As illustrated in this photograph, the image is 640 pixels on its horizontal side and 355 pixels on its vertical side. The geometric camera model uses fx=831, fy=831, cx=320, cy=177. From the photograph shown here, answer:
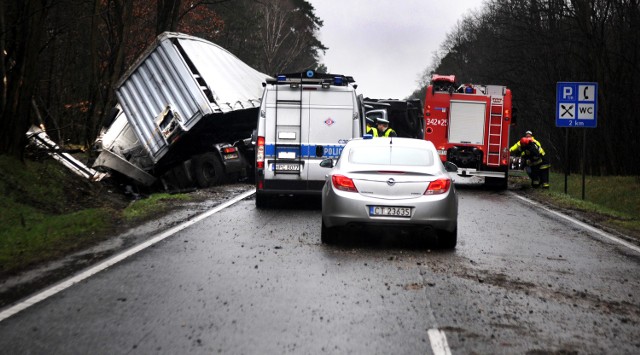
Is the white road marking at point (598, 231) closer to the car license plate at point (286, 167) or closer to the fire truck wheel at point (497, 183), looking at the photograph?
the car license plate at point (286, 167)

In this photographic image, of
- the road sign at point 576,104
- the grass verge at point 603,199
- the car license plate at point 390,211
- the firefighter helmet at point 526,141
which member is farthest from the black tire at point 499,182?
the car license plate at point 390,211

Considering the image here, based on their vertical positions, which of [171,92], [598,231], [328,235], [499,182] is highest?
[171,92]

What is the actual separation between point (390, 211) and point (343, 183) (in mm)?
729

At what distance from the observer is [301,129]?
15.1 meters

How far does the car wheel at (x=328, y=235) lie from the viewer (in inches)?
427

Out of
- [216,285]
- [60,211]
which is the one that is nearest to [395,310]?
[216,285]

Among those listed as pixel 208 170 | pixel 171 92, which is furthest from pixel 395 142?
pixel 208 170

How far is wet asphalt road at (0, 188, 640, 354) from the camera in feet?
18.9

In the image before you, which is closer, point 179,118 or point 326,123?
point 326,123

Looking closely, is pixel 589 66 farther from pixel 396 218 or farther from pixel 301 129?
pixel 396 218

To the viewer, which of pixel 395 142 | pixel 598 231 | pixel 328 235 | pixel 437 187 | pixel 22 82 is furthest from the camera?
pixel 22 82

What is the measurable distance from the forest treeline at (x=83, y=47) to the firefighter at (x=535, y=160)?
33.9 feet

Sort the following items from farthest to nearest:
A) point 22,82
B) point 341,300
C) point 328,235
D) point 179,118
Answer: point 179,118 < point 22,82 < point 328,235 < point 341,300

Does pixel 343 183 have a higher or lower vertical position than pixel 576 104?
lower
